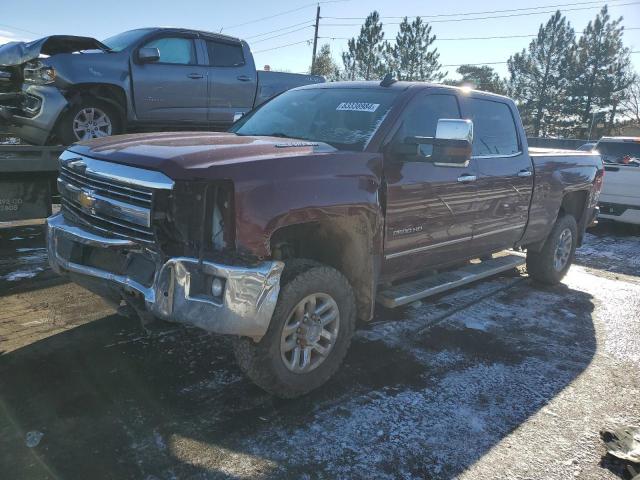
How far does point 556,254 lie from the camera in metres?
6.18

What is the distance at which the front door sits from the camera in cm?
364

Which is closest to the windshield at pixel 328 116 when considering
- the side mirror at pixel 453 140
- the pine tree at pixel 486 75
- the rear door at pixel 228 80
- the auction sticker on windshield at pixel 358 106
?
the auction sticker on windshield at pixel 358 106

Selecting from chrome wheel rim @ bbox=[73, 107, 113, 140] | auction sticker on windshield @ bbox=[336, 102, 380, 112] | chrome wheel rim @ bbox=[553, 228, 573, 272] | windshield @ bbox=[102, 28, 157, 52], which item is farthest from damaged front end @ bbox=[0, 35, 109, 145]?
chrome wheel rim @ bbox=[553, 228, 573, 272]

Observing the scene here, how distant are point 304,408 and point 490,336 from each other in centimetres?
204

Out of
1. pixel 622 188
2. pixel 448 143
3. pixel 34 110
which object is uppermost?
pixel 448 143

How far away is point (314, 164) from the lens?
307 centimetres

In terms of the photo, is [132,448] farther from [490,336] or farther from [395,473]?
[490,336]

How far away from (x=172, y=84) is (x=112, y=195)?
4451 mm

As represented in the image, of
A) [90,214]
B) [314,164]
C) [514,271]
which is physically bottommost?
[514,271]

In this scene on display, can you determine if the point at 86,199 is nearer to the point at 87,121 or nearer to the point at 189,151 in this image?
the point at 189,151

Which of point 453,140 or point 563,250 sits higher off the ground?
point 453,140

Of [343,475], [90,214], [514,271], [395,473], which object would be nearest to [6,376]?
[90,214]

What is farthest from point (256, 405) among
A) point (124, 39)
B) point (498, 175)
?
point (124, 39)

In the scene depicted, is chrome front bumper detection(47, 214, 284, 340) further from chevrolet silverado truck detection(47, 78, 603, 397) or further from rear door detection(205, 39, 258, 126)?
rear door detection(205, 39, 258, 126)
